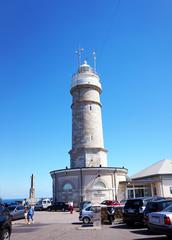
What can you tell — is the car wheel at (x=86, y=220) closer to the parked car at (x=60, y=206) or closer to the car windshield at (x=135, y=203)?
the car windshield at (x=135, y=203)

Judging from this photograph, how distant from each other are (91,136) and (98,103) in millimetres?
5814

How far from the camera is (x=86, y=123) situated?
4269 cm

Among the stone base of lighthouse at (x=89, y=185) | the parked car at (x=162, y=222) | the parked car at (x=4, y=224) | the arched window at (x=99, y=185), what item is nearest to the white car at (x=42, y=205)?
the stone base of lighthouse at (x=89, y=185)

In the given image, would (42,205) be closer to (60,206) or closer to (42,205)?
(42,205)

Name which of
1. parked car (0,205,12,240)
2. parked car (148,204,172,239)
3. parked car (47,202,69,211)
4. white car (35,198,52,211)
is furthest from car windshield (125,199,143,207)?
white car (35,198,52,211)

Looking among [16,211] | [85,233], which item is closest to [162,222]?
[85,233]

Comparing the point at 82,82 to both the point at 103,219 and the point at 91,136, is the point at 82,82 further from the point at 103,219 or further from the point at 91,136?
the point at 103,219

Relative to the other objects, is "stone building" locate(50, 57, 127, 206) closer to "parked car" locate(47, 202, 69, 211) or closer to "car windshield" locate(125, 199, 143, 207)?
"parked car" locate(47, 202, 69, 211)

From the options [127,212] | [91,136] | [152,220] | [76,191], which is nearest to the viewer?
[152,220]

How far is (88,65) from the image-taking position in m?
48.7

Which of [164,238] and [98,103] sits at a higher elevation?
[98,103]

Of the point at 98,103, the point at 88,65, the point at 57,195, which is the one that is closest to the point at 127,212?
the point at 57,195

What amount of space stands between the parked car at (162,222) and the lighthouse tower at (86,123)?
2983 centimetres

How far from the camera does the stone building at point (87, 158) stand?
1454 inches
